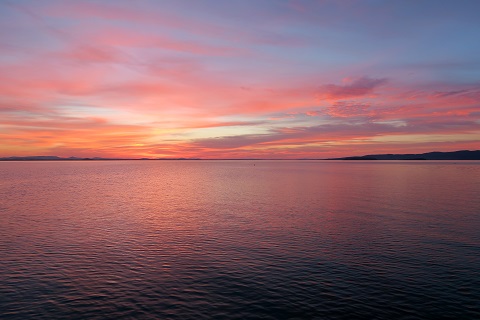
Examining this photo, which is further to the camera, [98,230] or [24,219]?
[24,219]

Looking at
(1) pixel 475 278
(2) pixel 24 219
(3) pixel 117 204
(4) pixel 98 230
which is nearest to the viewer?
(1) pixel 475 278

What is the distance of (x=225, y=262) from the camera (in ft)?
115

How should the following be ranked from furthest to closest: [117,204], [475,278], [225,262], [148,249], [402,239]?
[117,204] < [402,239] < [148,249] < [225,262] < [475,278]

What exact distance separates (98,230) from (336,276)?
34.8m

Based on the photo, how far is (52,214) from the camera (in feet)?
206

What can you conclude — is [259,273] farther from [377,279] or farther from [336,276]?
[377,279]

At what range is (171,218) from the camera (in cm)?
6022

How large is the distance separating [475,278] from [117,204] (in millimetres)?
67638

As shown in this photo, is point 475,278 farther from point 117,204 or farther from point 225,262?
point 117,204

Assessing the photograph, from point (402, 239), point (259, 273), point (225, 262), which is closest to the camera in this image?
point (259, 273)

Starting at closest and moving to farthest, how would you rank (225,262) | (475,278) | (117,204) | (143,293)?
1. (143,293)
2. (475,278)
3. (225,262)
4. (117,204)

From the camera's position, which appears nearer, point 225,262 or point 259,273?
point 259,273

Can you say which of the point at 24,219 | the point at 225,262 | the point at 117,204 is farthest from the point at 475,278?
the point at 117,204

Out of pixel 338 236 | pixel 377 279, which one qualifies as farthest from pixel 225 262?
pixel 338 236
